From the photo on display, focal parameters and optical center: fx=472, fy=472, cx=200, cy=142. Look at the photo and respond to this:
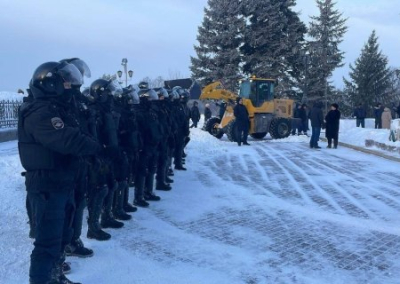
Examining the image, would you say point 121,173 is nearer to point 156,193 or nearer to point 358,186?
point 156,193

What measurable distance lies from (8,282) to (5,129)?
16.9m

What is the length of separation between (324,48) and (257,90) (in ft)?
99.0

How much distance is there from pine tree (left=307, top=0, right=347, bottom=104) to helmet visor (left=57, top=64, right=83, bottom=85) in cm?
4369

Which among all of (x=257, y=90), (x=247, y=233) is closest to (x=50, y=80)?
(x=247, y=233)

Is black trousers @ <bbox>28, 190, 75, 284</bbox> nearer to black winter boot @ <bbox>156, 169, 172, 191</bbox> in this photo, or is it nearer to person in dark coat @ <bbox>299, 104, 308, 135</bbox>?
black winter boot @ <bbox>156, 169, 172, 191</bbox>

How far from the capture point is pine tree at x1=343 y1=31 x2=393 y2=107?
169ft

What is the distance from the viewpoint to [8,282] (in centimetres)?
469

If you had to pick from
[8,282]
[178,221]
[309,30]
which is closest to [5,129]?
[178,221]

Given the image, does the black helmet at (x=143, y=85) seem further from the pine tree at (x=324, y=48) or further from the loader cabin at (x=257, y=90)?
the pine tree at (x=324, y=48)

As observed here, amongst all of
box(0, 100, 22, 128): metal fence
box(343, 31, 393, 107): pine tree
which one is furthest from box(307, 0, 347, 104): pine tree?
box(0, 100, 22, 128): metal fence

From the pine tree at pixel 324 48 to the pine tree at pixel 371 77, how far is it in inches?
149

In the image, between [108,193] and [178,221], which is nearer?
[108,193]

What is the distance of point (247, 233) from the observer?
22.0 feet

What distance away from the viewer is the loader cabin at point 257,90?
21.8 m
